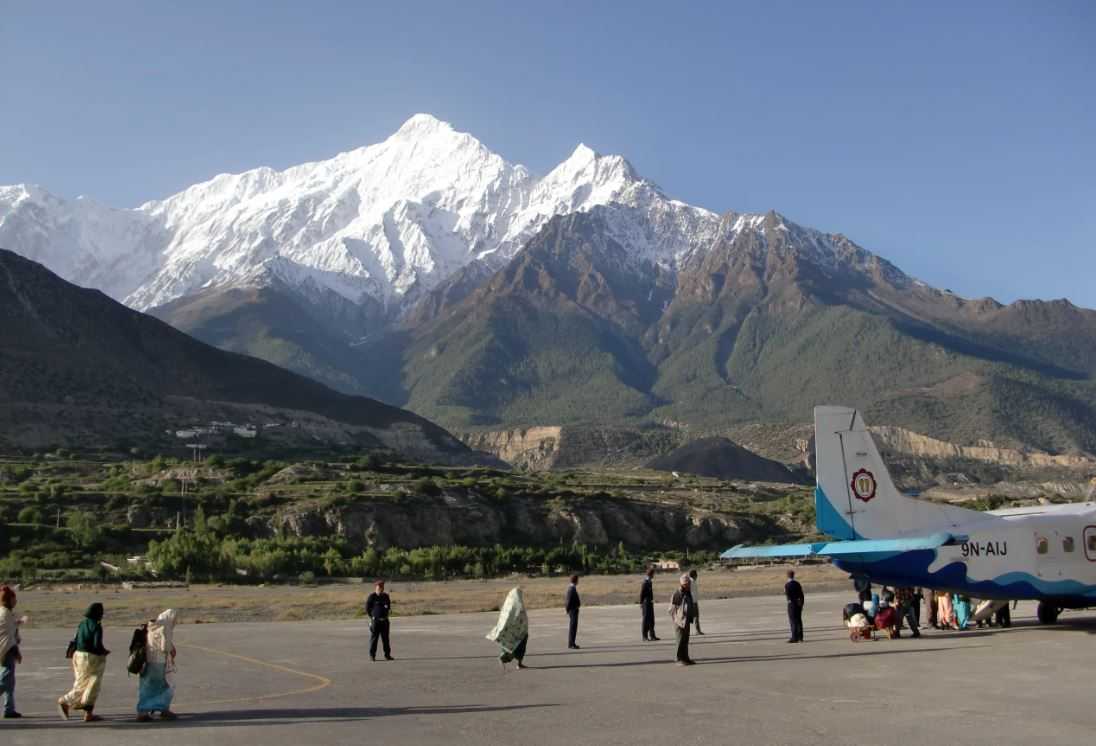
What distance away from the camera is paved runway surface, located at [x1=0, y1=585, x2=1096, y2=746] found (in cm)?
1439

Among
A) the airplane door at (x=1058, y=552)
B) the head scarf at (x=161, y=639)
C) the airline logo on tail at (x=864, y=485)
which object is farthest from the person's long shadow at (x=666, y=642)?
the head scarf at (x=161, y=639)

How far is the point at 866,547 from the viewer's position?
23.4 metres

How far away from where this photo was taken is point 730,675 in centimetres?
1981

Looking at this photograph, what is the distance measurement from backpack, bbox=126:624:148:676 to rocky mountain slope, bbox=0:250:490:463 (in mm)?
91038

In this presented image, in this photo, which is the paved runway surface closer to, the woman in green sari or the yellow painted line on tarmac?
the yellow painted line on tarmac

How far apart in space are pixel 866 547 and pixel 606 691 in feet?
25.1

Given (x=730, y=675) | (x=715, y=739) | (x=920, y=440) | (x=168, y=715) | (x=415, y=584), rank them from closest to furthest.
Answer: (x=715, y=739)
(x=168, y=715)
(x=730, y=675)
(x=415, y=584)
(x=920, y=440)

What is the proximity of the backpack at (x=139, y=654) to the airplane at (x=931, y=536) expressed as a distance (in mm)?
12598

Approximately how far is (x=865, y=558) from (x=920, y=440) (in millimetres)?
168560

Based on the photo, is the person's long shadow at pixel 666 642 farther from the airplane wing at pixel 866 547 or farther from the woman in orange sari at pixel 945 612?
the airplane wing at pixel 866 547

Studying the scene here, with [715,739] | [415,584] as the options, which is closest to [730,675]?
[715,739]

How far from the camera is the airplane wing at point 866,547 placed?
2289 cm

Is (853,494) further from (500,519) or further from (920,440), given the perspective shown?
(920,440)

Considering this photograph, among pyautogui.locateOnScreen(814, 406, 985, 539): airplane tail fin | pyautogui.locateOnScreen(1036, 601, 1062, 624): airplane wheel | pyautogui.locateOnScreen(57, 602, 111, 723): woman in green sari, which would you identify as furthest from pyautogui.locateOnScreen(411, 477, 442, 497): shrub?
pyautogui.locateOnScreen(57, 602, 111, 723): woman in green sari
